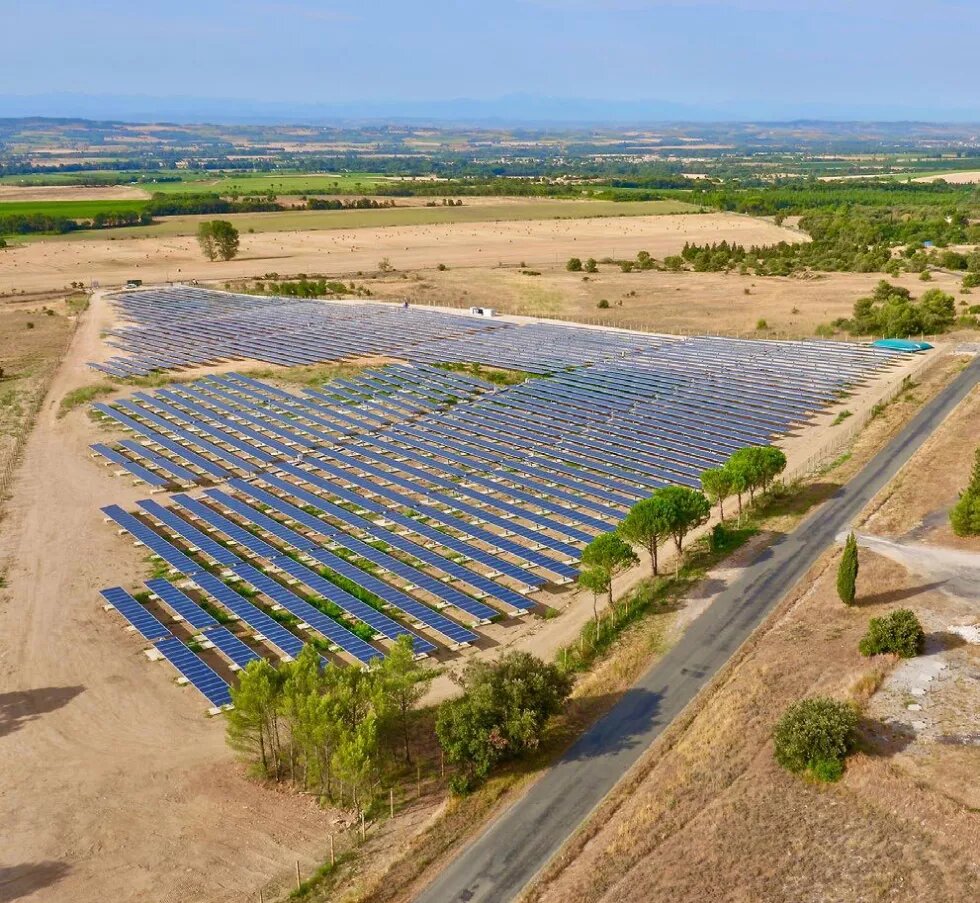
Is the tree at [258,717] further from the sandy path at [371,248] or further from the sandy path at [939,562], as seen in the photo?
the sandy path at [371,248]

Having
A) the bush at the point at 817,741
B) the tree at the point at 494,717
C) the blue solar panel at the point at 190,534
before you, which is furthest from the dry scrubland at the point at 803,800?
the blue solar panel at the point at 190,534

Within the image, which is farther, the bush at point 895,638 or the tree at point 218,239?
the tree at point 218,239

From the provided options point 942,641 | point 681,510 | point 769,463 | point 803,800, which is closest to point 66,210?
point 769,463

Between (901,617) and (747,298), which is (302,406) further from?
(747,298)

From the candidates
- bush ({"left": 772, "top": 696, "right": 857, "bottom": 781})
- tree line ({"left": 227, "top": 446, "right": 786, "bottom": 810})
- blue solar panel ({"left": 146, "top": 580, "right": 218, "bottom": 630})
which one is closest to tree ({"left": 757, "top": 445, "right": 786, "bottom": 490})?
bush ({"left": 772, "top": 696, "right": 857, "bottom": 781})

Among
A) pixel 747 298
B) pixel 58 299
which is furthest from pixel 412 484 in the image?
pixel 58 299
